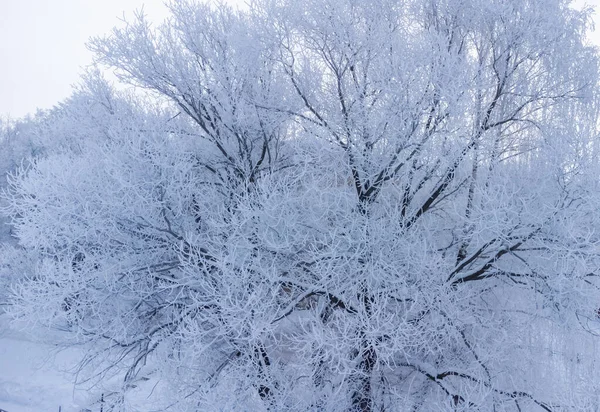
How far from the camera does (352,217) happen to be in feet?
20.3

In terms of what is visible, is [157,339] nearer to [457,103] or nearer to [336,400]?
[336,400]

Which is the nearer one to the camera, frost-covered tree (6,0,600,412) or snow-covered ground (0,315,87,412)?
frost-covered tree (6,0,600,412)

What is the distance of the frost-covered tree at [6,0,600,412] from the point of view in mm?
5898

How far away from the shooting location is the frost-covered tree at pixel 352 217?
5.90 metres

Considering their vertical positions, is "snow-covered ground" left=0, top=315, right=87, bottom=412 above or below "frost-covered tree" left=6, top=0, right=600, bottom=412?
below

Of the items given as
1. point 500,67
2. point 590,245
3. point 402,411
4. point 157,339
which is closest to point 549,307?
point 590,245

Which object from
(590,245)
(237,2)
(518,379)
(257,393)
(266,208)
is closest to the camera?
(590,245)

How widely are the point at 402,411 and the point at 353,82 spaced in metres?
4.58

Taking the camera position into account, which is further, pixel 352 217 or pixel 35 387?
pixel 35 387

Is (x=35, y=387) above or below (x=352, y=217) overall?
below

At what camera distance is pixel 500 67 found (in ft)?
23.5

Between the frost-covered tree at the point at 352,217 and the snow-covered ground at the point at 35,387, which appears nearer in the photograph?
the frost-covered tree at the point at 352,217

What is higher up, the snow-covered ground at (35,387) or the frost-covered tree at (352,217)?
the frost-covered tree at (352,217)

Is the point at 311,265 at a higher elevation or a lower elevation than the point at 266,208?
lower
